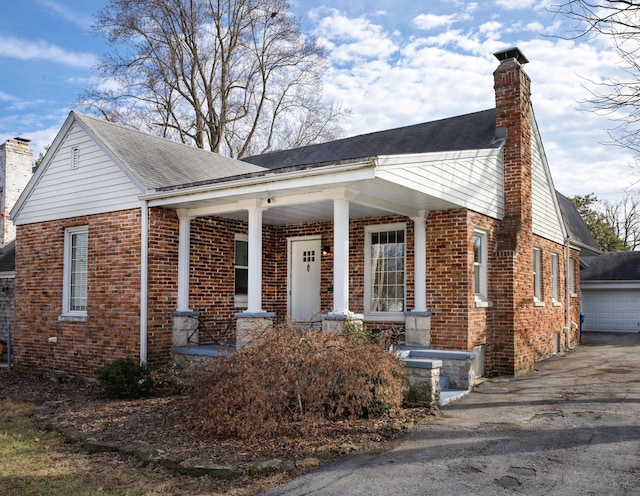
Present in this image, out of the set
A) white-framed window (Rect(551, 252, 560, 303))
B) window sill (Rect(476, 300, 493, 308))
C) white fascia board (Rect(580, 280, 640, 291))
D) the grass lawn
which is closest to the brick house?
window sill (Rect(476, 300, 493, 308))


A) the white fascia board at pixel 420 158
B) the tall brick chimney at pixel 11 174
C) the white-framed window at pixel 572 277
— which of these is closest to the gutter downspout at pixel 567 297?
the white-framed window at pixel 572 277

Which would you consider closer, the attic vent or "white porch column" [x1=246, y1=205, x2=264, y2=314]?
"white porch column" [x1=246, y1=205, x2=264, y2=314]

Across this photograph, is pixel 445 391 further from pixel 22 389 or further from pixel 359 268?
pixel 22 389

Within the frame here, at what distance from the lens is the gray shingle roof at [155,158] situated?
438 inches

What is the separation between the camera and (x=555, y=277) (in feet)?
52.9

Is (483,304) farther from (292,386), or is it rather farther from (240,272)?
(292,386)

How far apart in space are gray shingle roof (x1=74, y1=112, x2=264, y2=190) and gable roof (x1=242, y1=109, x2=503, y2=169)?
2650 millimetres

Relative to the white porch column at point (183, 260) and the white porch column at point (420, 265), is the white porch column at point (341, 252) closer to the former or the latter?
the white porch column at point (420, 265)

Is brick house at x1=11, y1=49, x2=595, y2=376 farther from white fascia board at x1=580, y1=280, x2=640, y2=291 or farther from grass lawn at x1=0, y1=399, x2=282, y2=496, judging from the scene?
white fascia board at x1=580, y1=280, x2=640, y2=291

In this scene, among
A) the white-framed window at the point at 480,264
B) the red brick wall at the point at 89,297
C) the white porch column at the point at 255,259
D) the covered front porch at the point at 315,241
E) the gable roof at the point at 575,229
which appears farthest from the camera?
the gable roof at the point at 575,229

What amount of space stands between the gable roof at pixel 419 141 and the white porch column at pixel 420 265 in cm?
178

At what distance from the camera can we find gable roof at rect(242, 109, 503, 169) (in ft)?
42.1

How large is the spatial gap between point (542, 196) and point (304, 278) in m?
6.35

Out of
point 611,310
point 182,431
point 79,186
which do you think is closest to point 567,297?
point 611,310
